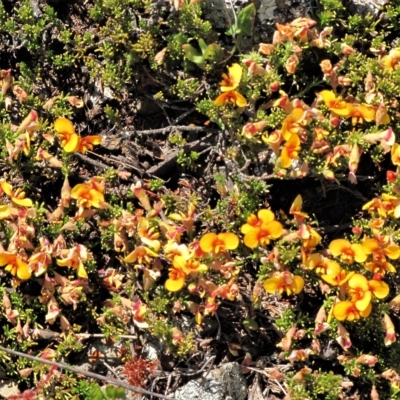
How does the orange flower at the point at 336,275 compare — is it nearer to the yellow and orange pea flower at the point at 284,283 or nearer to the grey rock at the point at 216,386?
the yellow and orange pea flower at the point at 284,283

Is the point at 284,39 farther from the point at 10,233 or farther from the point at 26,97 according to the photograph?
the point at 10,233

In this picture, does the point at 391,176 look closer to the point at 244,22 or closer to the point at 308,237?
the point at 308,237

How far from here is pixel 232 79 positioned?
166 inches

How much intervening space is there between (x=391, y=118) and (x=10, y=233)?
2394 millimetres

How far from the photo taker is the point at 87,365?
14.4ft

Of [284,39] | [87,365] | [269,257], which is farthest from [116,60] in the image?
[87,365]

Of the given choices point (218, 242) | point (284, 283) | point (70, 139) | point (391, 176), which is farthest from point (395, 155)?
point (70, 139)

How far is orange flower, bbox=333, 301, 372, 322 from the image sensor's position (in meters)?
3.92

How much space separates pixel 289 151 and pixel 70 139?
52.0 inches

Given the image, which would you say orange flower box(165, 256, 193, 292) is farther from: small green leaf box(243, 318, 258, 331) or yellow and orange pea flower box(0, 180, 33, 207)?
yellow and orange pea flower box(0, 180, 33, 207)

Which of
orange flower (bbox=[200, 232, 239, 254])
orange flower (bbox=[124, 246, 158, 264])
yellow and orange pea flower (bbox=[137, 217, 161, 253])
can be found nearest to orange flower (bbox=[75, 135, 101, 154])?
yellow and orange pea flower (bbox=[137, 217, 161, 253])

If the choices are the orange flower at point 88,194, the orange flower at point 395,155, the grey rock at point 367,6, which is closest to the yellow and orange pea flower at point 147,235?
the orange flower at point 88,194

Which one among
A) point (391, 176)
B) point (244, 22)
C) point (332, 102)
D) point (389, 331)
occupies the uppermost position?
point (244, 22)

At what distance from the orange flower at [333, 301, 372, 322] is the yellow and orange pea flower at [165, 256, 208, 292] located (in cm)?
76
